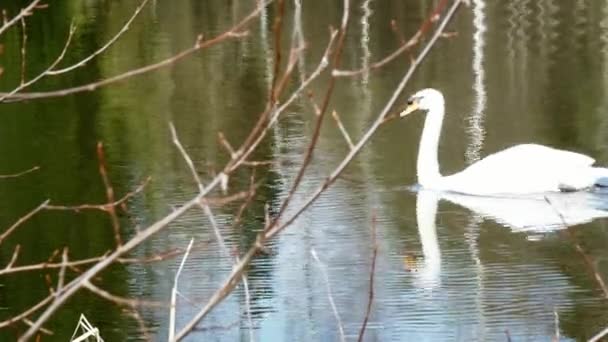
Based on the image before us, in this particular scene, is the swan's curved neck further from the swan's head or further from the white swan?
the white swan

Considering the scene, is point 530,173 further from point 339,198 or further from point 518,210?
point 339,198

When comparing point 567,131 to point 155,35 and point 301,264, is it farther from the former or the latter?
point 155,35

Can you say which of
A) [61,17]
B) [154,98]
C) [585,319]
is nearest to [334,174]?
[585,319]

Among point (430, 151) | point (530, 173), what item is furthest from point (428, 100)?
point (530, 173)

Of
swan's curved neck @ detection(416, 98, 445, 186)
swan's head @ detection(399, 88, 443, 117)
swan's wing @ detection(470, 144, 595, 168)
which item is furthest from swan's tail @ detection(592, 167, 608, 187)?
swan's head @ detection(399, 88, 443, 117)

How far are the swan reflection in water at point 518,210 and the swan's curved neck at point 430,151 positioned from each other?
0.36ft

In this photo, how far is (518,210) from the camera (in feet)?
33.2

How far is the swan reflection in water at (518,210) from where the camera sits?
9.48 meters

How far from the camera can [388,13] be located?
27.5m

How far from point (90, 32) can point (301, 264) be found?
1698 centimetres

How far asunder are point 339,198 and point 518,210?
1.26m

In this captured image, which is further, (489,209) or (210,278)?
(489,209)

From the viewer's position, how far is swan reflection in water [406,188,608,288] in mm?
9477

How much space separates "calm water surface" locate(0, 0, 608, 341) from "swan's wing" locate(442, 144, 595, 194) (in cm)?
16
